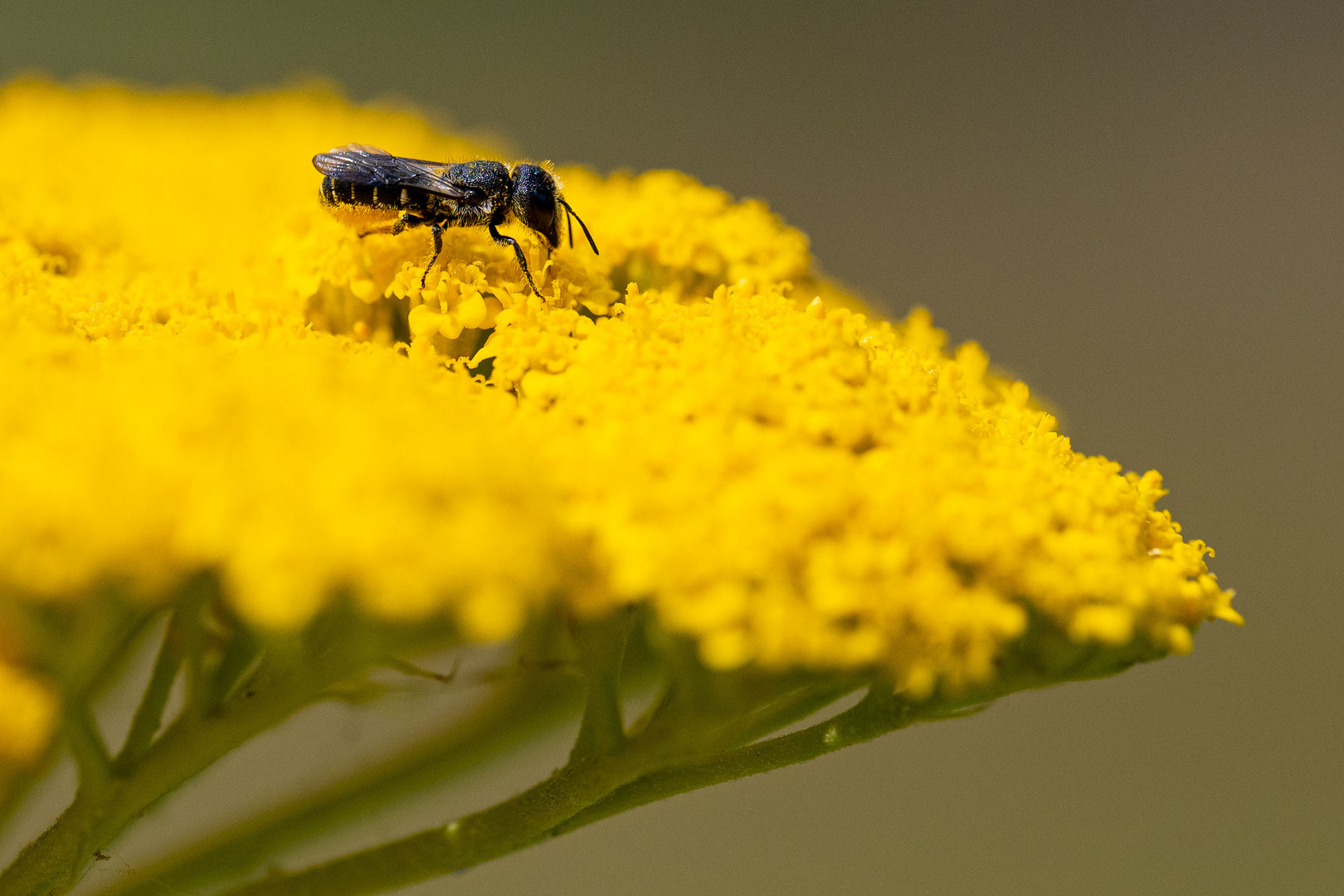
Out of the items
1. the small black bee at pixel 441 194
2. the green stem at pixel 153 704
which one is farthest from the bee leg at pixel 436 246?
the green stem at pixel 153 704

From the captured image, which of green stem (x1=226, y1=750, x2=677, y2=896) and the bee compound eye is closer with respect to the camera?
green stem (x1=226, y1=750, x2=677, y2=896)

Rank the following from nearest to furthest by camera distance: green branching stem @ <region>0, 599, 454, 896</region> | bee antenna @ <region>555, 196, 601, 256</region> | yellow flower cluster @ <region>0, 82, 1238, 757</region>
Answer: yellow flower cluster @ <region>0, 82, 1238, 757</region>
green branching stem @ <region>0, 599, 454, 896</region>
bee antenna @ <region>555, 196, 601, 256</region>

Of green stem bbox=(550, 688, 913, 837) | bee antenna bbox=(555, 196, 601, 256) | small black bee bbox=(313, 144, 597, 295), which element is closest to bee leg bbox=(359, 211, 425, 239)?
small black bee bbox=(313, 144, 597, 295)

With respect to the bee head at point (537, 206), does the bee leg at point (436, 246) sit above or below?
below

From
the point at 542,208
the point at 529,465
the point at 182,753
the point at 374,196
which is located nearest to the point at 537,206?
the point at 542,208

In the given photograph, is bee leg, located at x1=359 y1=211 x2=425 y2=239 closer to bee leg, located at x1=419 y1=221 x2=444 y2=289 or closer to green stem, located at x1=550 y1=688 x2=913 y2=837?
bee leg, located at x1=419 y1=221 x2=444 y2=289

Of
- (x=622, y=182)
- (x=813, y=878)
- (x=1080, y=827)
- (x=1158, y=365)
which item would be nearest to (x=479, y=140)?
(x=622, y=182)

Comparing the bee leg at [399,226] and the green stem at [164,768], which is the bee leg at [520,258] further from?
the green stem at [164,768]
